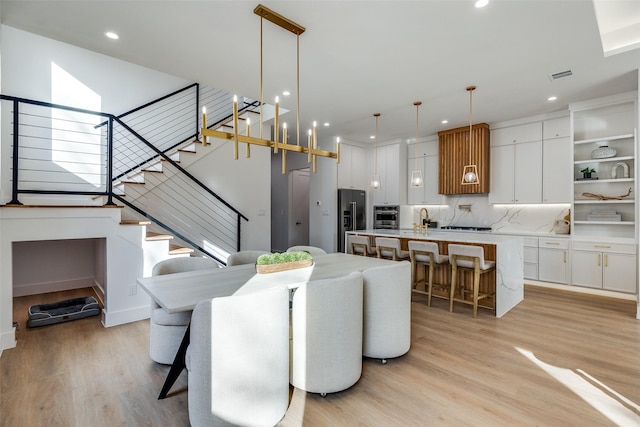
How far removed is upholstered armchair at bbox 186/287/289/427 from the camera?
1.53 metres

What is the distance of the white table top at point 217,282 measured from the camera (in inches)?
73.0

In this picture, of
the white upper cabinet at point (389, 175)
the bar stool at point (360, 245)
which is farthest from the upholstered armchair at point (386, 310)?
the white upper cabinet at point (389, 175)

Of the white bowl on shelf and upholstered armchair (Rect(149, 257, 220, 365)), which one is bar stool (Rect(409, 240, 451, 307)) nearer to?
upholstered armchair (Rect(149, 257, 220, 365))

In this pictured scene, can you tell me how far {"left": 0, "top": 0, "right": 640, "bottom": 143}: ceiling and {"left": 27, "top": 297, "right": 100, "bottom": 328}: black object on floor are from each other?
290 cm

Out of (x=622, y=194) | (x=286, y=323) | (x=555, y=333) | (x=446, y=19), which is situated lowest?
(x=555, y=333)

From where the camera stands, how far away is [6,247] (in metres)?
2.85

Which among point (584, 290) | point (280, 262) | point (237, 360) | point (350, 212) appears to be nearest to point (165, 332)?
point (280, 262)

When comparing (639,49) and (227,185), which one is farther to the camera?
(227,185)

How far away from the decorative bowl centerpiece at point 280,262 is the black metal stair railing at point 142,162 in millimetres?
2032

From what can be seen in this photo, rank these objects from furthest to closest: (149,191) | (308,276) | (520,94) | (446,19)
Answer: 1. (149,191)
2. (520,94)
3. (446,19)
4. (308,276)

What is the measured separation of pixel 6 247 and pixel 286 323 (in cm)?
293

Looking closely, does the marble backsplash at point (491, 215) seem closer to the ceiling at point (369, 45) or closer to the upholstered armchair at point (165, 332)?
the ceiling at point (369, 45)

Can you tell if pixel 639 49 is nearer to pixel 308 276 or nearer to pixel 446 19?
pixel 446 19

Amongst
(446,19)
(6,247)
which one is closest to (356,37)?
(446,19)
